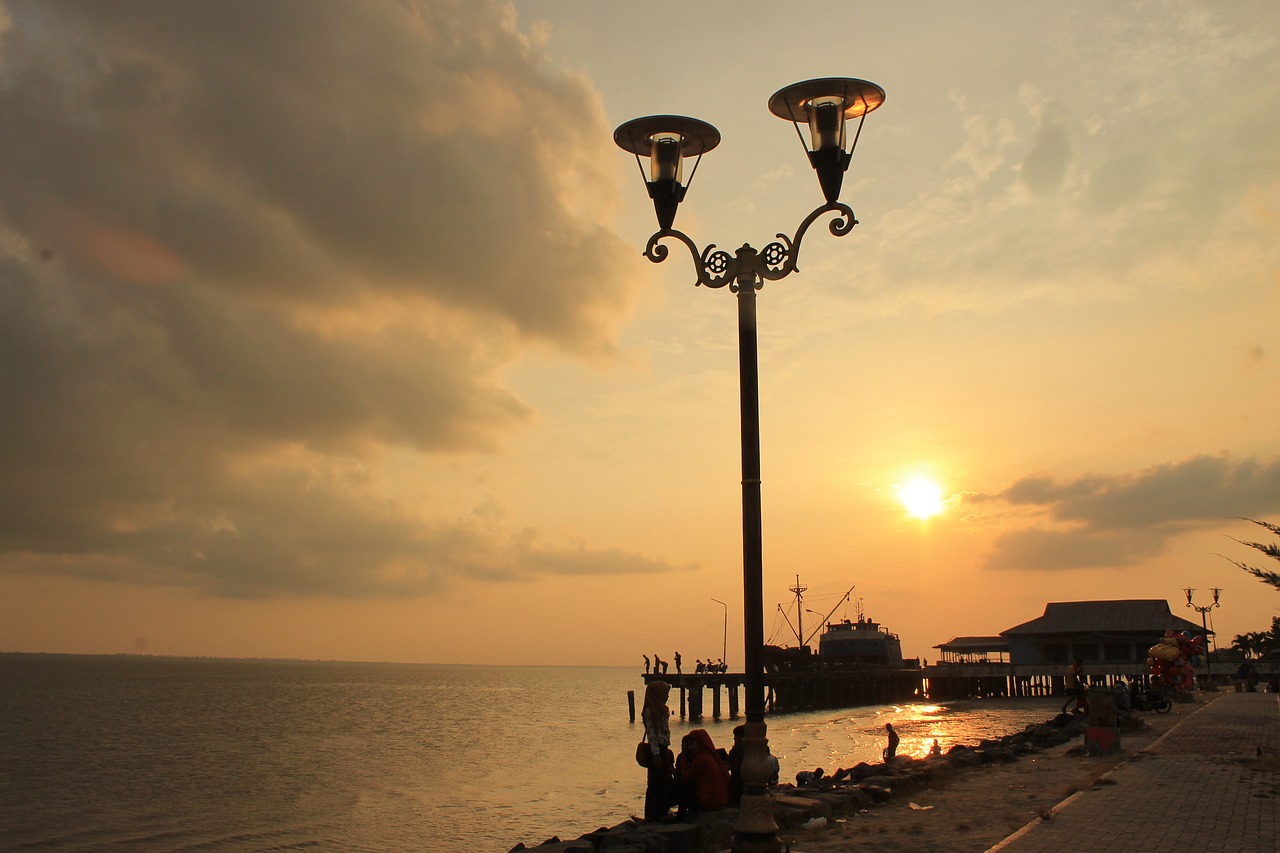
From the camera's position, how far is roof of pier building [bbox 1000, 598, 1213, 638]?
236ft

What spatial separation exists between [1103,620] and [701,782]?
235ft

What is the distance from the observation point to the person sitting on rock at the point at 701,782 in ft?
42.3

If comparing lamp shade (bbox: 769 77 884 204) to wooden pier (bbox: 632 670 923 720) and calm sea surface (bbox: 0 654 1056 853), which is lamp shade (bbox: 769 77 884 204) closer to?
calm sea surface (bbox: 0 654 1056 853)

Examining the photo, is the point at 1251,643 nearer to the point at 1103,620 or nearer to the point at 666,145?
the point at 1103,620

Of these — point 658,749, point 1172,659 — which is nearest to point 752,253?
point 658,749

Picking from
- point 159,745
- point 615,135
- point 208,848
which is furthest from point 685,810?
point 159,745

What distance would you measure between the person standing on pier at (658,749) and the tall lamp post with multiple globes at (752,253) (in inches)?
189

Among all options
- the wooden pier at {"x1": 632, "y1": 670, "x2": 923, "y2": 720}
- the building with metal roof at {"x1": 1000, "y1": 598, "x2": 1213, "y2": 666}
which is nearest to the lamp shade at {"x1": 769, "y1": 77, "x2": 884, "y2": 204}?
the wooden pier at {"x1": 632, "y1": 670, "x2": 923, "y2": 720}

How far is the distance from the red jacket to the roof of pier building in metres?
69.2

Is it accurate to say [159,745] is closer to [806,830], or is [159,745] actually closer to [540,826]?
[540,826]

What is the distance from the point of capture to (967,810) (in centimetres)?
1334

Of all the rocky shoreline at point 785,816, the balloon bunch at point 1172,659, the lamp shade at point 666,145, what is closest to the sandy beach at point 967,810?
the rocky shoreline at point 785,816

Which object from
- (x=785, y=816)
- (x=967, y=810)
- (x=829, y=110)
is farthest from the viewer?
(x=967, y=810)

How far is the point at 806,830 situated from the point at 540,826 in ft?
Result: 49.8
